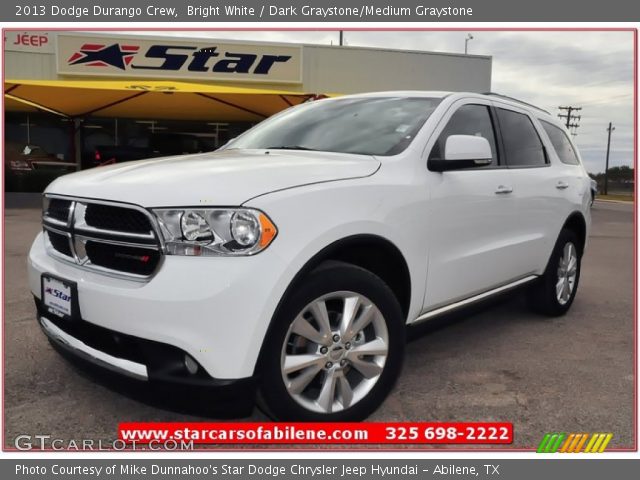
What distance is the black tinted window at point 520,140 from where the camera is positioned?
392 centimetres

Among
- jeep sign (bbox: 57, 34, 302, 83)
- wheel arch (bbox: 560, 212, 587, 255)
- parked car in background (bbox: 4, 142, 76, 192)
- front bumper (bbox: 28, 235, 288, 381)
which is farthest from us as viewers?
jeep sign (bbox: 57, 34, 302, 83)

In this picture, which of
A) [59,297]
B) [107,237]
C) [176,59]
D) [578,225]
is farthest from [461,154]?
[176,59]

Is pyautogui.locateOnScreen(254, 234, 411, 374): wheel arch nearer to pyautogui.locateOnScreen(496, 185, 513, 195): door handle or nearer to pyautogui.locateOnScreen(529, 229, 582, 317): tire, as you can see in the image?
pyautogui.locateOnScreen(496, 185, 513, 195): door handle

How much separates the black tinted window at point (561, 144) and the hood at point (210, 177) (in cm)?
253

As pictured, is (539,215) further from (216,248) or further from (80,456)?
(80,456)

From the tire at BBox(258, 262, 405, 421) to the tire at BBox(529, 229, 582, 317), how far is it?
227 cm

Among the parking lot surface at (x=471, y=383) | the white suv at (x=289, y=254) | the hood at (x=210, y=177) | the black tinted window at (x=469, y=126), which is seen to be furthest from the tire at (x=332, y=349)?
the black tinted window at (x=469, y=126)

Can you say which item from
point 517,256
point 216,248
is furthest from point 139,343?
point 517,256

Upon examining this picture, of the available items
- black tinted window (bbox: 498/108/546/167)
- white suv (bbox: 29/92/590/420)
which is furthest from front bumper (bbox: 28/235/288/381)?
black tinted window (bbox: 498/108/546/167)

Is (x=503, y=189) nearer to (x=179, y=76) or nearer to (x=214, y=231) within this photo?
(x=214, y=231)

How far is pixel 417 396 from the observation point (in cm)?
300

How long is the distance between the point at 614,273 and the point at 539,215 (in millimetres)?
3443

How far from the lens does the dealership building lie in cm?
1727

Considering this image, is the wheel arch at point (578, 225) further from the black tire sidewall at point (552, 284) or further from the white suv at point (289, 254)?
the white suv at point (289, 254)
